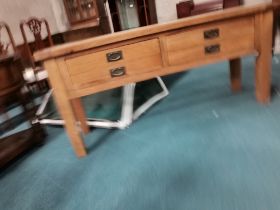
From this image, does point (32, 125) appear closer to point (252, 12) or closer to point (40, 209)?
point (40, 209)

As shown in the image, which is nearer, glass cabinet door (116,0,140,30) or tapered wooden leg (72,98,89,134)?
tapered wooden leg (72,98,89,134)

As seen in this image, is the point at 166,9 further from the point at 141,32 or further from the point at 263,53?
the point at 141,32

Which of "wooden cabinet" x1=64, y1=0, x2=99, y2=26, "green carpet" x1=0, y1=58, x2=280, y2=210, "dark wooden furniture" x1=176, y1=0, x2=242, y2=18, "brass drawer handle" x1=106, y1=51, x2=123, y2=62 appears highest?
"wooden cabinet" x1=64, y1=0, x2=99, y2=26

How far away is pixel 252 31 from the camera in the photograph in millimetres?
1382

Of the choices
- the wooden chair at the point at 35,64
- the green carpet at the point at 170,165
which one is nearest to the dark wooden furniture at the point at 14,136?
the green carpet at the point at 170,165

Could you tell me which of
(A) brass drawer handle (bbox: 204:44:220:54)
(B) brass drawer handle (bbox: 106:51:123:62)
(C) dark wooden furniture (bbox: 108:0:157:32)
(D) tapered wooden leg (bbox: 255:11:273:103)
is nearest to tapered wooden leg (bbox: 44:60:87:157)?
(B) brass drawer handle (bbox: 106:51:123:62)

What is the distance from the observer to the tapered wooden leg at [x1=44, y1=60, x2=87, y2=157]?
1234 millimetres

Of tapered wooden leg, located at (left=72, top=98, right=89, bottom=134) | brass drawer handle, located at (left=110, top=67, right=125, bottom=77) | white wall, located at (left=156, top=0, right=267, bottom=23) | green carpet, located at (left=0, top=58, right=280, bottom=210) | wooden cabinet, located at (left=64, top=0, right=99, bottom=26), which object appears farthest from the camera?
wooden cabinet, located at (left=64, top=0, right=99, bottom=26)

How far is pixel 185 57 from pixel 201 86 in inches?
32.2

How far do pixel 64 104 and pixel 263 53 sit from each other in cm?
112

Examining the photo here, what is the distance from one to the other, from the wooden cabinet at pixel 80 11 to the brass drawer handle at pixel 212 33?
3.08 m

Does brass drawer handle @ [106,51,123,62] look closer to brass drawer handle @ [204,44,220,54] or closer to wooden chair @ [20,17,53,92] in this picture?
brass drawer handle @ [204,44,220,54]

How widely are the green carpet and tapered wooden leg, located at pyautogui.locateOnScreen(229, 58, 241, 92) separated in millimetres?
68

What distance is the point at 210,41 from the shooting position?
1357mm
